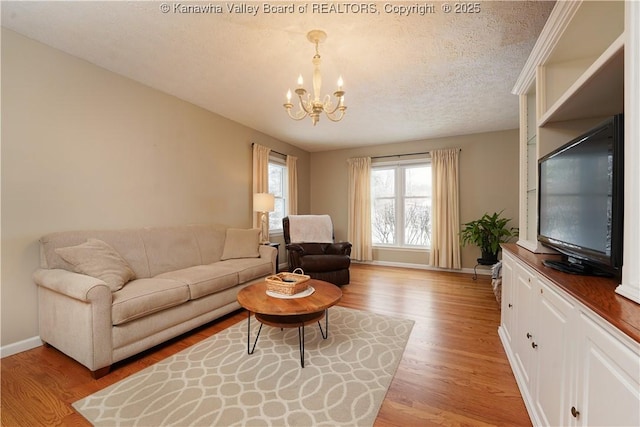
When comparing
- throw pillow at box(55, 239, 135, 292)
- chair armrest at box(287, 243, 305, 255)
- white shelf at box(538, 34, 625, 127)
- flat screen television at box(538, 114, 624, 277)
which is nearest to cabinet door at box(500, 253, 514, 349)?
flat screen television at box(538, 114, 624, 277)

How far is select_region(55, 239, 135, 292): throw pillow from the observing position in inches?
81.2

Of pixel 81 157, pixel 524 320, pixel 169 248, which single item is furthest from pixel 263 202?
pixel 524 320

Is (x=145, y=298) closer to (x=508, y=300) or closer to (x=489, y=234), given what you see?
(x=508, y=300)

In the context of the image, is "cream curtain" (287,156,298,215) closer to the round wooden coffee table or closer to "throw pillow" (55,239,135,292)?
the round wooden coffee table

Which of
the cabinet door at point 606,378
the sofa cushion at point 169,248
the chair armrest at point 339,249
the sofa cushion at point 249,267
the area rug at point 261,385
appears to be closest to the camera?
the cabinet door at point 606,378

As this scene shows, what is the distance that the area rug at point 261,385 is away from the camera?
4.86 feet

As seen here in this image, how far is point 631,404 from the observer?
0.72 meters

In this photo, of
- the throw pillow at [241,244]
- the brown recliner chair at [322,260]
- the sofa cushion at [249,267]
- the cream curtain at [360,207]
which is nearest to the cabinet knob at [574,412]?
the sofa cushion at [249,267]

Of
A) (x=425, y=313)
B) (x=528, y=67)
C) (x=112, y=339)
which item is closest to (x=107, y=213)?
(x=112, y=339)

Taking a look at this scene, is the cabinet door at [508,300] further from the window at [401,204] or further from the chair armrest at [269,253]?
the window at [401,204]

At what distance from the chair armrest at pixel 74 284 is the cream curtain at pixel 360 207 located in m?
4.43

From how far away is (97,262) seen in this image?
6.97 feet

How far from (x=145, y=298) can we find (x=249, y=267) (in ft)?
3.90

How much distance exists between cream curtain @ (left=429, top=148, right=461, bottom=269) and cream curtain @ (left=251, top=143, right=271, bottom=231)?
3.07 m
